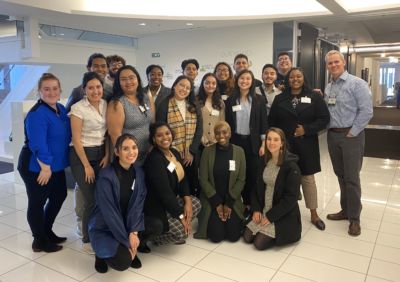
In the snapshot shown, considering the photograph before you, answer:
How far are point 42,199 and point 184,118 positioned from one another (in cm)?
137

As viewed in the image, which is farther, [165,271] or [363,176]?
[363,176]

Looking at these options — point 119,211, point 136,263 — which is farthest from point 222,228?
point 119,211

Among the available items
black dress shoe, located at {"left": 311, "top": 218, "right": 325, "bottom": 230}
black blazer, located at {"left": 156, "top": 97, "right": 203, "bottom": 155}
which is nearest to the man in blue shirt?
black dress shoe, located at {"left": 311, "top": 218, "right": 325, "bottom": 230}

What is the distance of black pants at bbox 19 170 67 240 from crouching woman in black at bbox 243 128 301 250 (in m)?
1.65

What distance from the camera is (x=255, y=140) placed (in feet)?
10.8

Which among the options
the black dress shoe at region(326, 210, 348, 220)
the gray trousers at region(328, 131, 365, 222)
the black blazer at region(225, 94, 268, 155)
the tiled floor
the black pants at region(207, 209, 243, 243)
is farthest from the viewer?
the black dress shoe at region(326, 210, 348, 220)

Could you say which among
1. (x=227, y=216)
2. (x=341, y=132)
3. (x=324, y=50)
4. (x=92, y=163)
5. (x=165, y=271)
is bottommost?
(x=165, y=271)

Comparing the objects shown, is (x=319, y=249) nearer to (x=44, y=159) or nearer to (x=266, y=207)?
(x=266, y=207)

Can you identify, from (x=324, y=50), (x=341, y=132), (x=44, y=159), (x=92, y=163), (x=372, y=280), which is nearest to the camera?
(x=372, y=280)

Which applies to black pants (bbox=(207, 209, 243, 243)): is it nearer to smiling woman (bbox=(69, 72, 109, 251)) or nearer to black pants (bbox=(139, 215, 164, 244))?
black pants (bbox=(139, 215, 164, 244))

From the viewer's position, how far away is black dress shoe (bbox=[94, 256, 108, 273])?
8.48 ft

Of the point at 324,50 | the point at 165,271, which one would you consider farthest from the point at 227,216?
the point at 324,50

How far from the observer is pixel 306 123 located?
10.7 ft

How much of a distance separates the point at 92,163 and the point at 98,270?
0.82 metres
